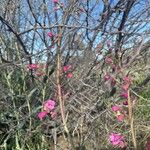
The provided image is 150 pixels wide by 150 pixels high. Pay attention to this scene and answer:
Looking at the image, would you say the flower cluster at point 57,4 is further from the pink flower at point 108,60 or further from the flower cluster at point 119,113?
the flower cluster at point 119,113

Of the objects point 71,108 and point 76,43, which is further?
point 76,43

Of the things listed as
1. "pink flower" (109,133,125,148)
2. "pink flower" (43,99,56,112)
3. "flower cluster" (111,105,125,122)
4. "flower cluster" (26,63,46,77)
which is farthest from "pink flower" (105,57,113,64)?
"pink flower" (109,133,125,148)

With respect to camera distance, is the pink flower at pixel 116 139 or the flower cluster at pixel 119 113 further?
the flower cluster at pixel 119 113

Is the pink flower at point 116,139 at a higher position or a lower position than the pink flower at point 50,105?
lower

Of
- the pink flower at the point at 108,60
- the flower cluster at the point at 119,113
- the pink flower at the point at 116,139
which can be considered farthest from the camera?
the pink flower at the point at 108,60

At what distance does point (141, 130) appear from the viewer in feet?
13.4

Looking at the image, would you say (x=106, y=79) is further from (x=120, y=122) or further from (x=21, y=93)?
(x=21, y=93)

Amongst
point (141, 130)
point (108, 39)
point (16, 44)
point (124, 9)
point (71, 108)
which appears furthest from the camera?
point (16, 44)

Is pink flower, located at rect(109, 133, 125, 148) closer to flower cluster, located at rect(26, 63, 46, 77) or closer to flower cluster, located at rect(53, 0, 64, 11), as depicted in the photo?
flower cluster, located at rect(26, 63, 46, 77)

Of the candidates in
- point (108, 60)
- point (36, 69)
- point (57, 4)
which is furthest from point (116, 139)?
point (57, 4)

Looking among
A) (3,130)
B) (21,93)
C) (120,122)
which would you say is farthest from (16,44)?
(120,122)

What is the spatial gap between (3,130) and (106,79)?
1209 millimetres

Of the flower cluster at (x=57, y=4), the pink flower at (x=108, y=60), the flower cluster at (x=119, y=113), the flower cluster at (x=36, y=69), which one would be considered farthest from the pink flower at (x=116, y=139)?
the flower cluster at (x=57, y=4)

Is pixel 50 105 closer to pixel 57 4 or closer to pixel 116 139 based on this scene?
pixel 116 139
